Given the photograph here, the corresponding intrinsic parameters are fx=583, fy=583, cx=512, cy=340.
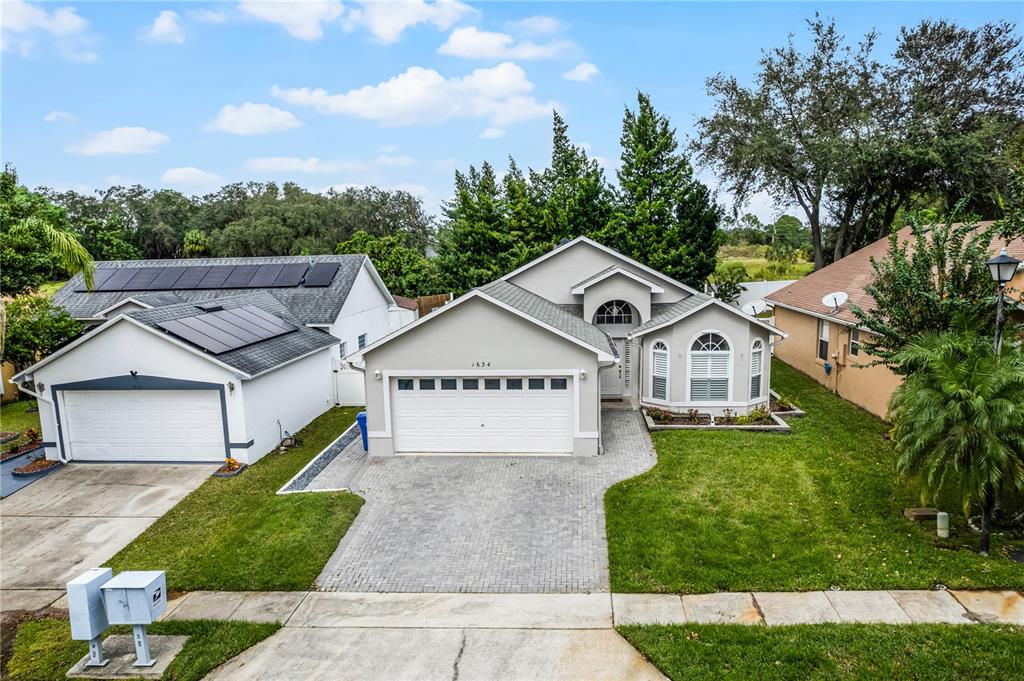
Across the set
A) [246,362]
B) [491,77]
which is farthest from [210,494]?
[491,77]

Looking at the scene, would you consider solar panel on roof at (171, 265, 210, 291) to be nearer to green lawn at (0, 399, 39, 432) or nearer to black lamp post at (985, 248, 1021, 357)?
green lawn at (0, 399, 39, 432)

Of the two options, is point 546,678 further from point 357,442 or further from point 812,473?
point 357,442

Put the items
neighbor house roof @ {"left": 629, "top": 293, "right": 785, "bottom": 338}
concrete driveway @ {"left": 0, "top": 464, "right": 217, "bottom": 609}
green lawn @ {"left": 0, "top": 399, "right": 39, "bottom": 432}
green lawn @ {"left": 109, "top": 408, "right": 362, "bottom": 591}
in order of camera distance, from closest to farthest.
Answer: green lawn @ {"left": 109, "top": 408, "right": 362, "bottom": 591} < concrete driveway @ {"left": 0, "top": 464, "right": 217, "bottom": 609} < neighbor house roof @ {"left": 629, "top": 293, "right": 785, "bottom": 338} < green lawn @ {"left": 0, "top": 399, "right": 39, "bottom": 432}

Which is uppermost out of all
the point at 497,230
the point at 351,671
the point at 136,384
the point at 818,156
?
the point at 818,156


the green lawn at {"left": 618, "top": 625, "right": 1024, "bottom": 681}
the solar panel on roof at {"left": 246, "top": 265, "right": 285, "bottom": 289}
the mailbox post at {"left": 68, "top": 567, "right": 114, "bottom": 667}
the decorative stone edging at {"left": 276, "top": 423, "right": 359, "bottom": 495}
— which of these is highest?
the solar panel on roof at {"left": 246, "top": 265, "right": 285, "bottom": 289}

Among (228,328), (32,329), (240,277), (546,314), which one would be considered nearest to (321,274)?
(240,277)

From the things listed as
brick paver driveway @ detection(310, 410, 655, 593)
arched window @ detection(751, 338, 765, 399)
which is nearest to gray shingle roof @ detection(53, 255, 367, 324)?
brick paver driveway @ detection(310, 410, 655, 593)

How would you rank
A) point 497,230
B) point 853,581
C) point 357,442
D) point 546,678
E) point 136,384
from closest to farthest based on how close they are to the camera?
point 546,678 < point 853,581 < point 136,384 < point 357,442 < point 497,230

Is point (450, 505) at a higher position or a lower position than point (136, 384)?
lower
